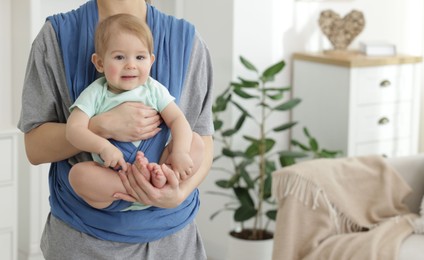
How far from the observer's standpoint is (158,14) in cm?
157

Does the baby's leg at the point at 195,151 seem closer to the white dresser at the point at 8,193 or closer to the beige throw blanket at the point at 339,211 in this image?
the beige throw blanket at the point at 339,211

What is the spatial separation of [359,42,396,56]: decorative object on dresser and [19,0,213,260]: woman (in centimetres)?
266

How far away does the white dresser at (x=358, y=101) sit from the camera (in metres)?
3.99

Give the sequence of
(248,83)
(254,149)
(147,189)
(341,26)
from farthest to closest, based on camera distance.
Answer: (341,26), (254,149), (248,83), (147,189)

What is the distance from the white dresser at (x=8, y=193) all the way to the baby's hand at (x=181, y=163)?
1.93m

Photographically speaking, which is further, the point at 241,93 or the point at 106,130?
the point at 241,93

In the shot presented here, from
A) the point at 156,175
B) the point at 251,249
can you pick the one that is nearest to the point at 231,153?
the point at 251,249

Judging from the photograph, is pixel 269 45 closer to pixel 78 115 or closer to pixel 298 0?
pixel 298 0

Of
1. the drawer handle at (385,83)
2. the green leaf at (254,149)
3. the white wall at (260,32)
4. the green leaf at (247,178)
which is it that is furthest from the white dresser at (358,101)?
the green leaf at (247,178)

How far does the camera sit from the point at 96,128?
4.84 ft

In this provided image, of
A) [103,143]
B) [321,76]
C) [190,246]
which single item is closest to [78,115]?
[103,143]

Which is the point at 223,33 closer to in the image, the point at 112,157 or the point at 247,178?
the point at 247,178

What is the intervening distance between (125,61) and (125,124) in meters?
0.11

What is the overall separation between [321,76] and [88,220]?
2.73 metres
